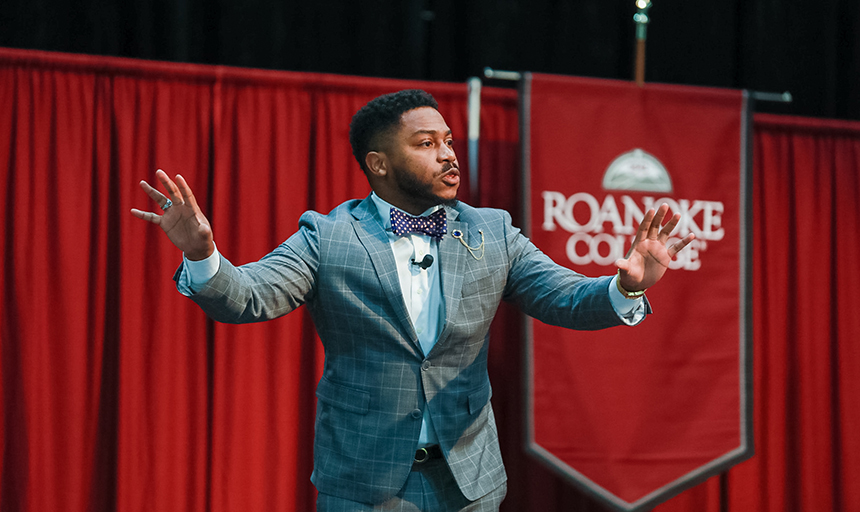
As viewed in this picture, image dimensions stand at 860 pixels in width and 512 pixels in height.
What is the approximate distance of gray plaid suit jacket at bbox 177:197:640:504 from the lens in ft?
4.75

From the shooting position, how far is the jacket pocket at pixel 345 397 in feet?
4.81

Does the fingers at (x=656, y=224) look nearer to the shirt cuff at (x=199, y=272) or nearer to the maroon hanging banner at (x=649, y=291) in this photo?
the shirt cuff at (x=199, y=272)

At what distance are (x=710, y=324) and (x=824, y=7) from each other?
184 cm

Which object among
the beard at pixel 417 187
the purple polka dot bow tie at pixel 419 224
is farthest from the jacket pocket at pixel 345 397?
the beard at pixel 417 187

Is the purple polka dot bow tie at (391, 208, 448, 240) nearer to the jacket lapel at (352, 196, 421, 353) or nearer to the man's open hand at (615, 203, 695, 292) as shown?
the jacket lapel at (352, 196, 421, 353)

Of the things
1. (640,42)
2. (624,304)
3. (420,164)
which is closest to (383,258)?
(420,164)

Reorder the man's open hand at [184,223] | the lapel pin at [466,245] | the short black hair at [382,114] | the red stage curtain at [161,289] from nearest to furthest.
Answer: the man's open hand at [184,223] → the lapel pin at [466,245] → the short black hair at [382,114] → the red stage curtain at [161,289]

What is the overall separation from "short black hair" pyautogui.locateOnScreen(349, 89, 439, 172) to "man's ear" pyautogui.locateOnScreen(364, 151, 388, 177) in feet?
0.08

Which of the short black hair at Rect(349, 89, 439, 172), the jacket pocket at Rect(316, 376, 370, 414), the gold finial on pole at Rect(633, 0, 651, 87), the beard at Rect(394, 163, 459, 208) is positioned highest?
the gold finial on pole at Rect(633, 0, 651, 87)

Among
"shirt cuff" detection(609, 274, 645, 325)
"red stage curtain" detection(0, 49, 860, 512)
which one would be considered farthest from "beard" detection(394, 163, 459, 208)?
"red stage curtain" detection(0, 49, 860, 512)

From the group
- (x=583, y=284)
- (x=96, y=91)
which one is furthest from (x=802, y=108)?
(x=96, y=91)

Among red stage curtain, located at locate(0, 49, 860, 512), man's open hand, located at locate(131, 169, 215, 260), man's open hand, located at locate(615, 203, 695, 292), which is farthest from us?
red stage curtain, located at locate(0, 49, 860, 512)

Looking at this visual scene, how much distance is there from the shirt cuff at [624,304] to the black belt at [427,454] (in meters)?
0.49

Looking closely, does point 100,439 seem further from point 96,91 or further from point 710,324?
point 710,324
